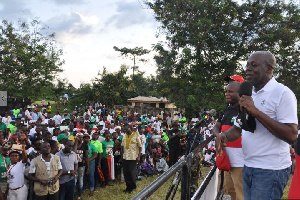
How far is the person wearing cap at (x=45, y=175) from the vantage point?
216 inches

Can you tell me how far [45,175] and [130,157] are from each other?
296 centimetres

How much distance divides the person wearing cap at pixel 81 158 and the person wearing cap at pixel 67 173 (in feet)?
2.89

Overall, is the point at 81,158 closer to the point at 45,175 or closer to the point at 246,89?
the point at 45,175

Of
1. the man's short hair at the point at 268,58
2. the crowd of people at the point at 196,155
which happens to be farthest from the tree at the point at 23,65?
the man's short hair at the point at 268,58

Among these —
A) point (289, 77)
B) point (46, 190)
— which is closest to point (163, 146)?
point (46, 190)

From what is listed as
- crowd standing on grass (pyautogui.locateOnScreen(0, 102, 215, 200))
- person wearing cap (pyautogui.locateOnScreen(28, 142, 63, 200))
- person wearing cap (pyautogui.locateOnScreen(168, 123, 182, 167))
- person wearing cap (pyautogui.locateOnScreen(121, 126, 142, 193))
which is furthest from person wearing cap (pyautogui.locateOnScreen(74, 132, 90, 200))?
person wearing cap (pyautogui.locateOnScreen(168, 123, 182, 167))

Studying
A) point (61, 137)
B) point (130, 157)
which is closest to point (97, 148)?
point (130, 157)

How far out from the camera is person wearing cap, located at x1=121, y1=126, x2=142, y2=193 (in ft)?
26.6

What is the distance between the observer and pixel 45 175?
5520 mm

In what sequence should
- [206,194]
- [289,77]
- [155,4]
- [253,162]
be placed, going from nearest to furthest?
1. [253,162]
2. [206,194]
3. [155,4]
4. [289,77]

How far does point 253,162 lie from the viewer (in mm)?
2100

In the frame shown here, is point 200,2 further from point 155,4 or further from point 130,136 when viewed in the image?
point 130,136

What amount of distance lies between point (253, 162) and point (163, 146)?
959 cm

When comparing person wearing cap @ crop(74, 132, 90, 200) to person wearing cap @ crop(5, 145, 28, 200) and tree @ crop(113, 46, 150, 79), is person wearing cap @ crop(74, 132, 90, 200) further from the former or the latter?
tree @ crop(113, 46, 150, 79)
